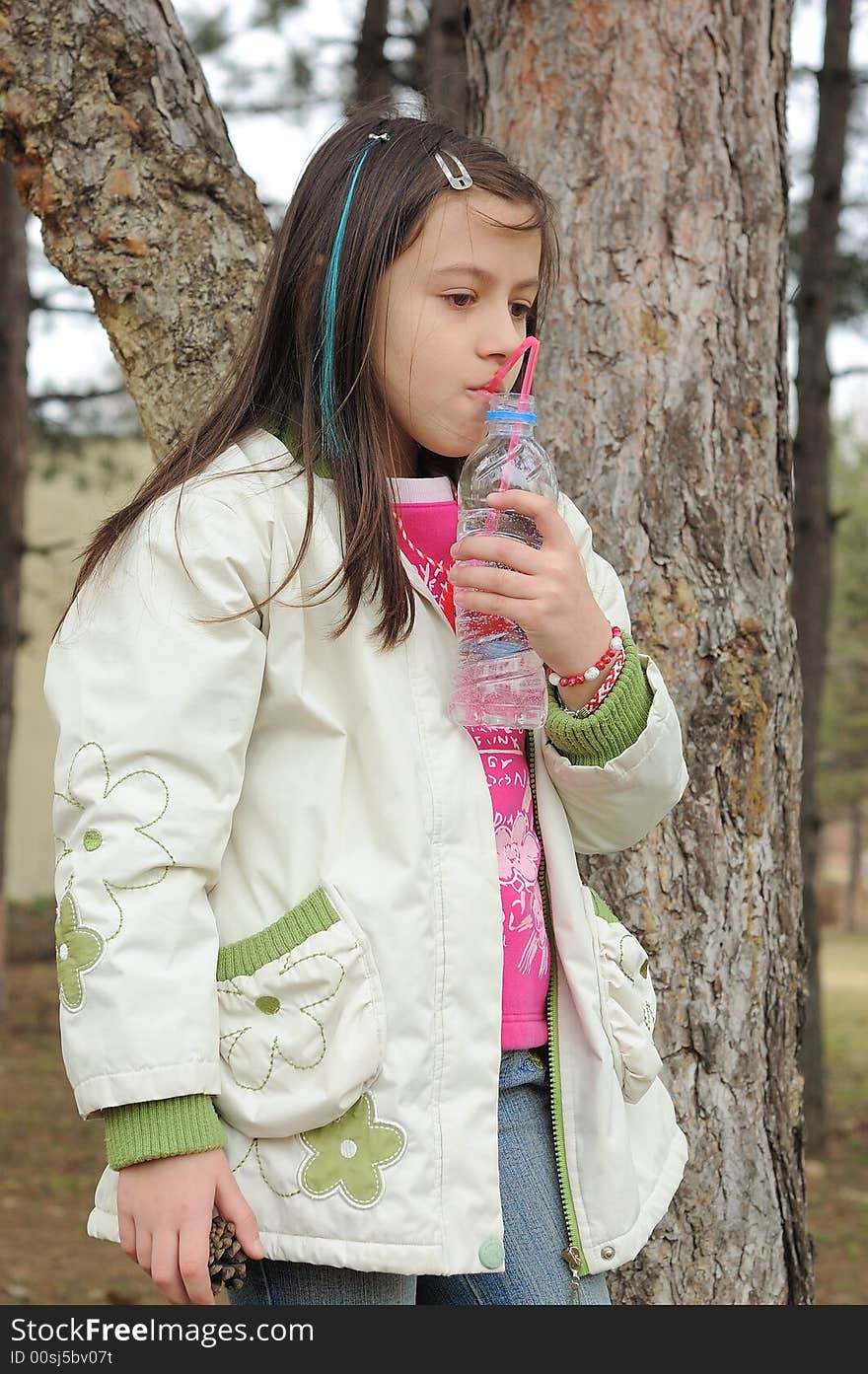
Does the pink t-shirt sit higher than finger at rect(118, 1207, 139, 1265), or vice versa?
the pink t-shirt

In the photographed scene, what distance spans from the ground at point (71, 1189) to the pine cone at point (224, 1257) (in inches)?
130

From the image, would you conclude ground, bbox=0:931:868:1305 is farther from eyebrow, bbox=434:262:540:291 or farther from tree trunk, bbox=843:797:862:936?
tree trunk, bbox=843:797:862:936

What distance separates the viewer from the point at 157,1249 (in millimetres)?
1419

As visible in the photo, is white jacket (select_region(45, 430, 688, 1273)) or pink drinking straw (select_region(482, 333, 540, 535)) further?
pink drinking straw (select_region(482, 333, 540, 535))

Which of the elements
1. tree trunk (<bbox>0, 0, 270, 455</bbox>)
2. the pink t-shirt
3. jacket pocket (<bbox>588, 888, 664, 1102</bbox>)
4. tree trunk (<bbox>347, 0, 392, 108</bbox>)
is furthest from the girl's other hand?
tree trunk (<bbox>347, 0, 392, 108</bbox>)

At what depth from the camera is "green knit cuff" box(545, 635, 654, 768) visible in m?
1.68

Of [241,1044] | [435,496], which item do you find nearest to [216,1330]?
[241,1044]

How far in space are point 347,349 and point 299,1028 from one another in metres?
0.79

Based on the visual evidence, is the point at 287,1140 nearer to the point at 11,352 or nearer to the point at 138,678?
the point at 138,678

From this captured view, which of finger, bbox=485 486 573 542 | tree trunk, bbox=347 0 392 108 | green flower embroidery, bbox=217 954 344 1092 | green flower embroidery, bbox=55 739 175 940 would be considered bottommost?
green flower embroidery, bbox=217 954 344 1092

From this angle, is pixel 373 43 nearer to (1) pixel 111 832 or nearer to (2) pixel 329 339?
(2) pixel 329 339

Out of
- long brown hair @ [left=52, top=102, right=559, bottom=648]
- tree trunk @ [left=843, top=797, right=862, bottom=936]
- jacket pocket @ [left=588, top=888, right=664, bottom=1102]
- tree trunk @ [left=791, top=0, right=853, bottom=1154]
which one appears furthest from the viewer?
tree trunk @ [left=843, top=797, right=862, bottom=936]

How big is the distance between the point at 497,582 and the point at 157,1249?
783mm

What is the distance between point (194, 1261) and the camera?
55.1 inches
